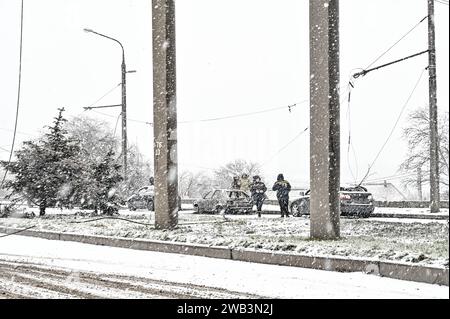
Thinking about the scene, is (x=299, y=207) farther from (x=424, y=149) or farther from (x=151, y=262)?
(x=424, y=149)

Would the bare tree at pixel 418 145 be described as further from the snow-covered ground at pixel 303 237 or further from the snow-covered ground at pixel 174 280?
the snow-covered ground at pixel 174 280

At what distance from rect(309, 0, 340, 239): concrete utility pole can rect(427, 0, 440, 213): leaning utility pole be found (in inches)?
490

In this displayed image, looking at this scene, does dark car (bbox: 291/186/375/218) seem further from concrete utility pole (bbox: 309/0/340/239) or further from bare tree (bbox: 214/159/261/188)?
bare tree (bbox: 214/159/261/188)

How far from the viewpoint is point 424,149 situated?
67.4m

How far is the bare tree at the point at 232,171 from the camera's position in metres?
101

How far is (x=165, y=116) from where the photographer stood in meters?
13.8

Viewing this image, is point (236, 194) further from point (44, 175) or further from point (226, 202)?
point (44, 175)

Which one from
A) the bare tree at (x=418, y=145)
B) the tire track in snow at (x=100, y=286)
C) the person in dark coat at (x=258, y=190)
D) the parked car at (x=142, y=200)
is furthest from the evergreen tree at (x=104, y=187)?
the bare tree at (x=418, y=145)

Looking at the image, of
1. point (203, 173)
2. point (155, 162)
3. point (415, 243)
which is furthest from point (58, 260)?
point (203, 173)

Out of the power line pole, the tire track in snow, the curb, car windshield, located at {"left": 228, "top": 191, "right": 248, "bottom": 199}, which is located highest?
the power line pole

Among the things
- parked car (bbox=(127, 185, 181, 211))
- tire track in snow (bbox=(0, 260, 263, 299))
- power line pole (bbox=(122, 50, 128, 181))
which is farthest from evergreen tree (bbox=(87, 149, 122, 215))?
tire track in snow (bbox=(0, 260, 263, 299))

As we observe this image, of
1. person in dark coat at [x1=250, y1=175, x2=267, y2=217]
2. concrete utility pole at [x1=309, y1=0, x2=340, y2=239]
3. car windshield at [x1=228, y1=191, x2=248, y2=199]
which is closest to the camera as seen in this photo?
concrete utility pole at [x1=309, y1=0, x2=340, y2=239]

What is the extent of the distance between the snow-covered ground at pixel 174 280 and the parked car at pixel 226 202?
43.1 feet

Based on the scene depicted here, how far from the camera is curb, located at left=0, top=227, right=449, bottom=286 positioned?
802 centimetres
